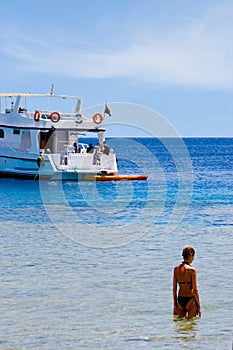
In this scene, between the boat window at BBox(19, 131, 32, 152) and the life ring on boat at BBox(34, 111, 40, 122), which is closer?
the life ring on boat at BBox(34, 111, 40, 122)

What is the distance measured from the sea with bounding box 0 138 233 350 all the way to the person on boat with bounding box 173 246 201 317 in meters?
0.15

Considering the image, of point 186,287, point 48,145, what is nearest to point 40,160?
point 48,145

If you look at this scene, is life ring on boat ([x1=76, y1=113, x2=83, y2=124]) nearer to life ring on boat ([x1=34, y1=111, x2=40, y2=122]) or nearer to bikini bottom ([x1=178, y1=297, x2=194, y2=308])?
life ring on boat ([x1=34, y1=111, x2=40, y2=122])

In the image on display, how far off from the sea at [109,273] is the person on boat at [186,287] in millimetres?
149

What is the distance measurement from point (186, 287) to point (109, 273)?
3793 mm

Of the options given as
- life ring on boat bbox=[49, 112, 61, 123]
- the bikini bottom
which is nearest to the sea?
the bikini bottom

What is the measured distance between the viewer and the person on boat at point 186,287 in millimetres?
8914

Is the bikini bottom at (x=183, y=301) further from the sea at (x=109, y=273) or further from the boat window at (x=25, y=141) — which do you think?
the boat window at (x=25, y=141)

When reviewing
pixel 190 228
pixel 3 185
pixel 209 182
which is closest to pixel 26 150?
pixel 3 185

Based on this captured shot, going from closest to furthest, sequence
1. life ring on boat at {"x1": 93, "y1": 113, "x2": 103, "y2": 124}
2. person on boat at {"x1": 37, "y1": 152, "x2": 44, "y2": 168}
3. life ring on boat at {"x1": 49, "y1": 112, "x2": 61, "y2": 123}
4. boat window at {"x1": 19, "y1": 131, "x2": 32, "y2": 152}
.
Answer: person on boat at {"x1": 37, "y1": 152, "x2": 44, "y2": 168}
life ring on boat at {"x1": 49, "y1": 112, "x2": 61, "y2": 123}
boat window at {"x1": 19, "y1": 131, "x2": 32, "y2": 152}
life ring on boat at {"x1": 93, "y1": 113, "x2": 103, "y2": 124}

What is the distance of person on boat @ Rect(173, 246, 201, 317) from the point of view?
891cm

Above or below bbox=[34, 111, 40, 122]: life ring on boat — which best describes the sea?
below

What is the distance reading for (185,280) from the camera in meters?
9.02

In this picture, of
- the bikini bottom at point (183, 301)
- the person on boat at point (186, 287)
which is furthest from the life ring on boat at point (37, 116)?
the bikini bottom at point (183, 301)
